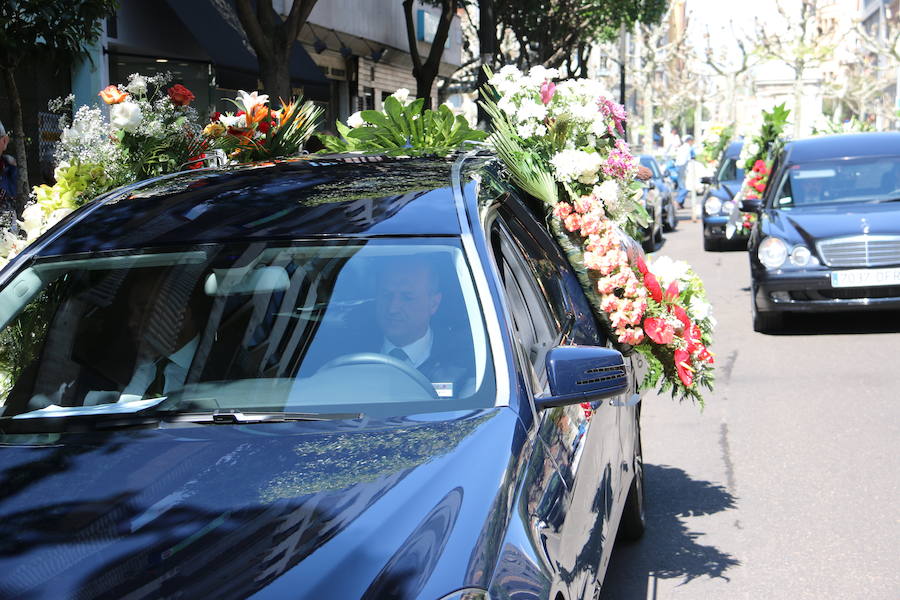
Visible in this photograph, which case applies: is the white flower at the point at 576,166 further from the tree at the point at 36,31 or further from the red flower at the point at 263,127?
the tree at the point at 36,31

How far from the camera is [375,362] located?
3.43 m

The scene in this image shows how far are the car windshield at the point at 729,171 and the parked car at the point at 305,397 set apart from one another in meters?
18.3

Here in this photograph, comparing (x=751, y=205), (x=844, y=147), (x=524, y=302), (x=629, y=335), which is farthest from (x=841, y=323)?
(x=524, y=302)

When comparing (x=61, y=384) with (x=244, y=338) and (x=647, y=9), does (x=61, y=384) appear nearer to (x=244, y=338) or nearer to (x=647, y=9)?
(x=244, y=338)

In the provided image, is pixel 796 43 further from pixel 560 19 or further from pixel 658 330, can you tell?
pixel 658 330

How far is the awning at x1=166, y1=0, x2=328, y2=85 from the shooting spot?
17.9 metres

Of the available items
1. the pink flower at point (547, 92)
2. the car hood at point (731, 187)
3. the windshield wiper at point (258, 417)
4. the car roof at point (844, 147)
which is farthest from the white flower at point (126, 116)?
the car hood at point (731, 187)

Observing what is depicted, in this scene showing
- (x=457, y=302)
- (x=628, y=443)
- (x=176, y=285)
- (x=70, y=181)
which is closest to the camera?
(x=457, y=302)

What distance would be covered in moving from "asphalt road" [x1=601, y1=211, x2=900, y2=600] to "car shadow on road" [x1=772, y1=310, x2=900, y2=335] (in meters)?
0.79

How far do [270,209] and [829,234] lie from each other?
8.56 metres

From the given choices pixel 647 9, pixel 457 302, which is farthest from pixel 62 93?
pixel 647 9

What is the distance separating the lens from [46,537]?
101 inches

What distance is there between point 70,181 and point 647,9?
3781 cm

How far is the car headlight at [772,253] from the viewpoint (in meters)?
11.5
